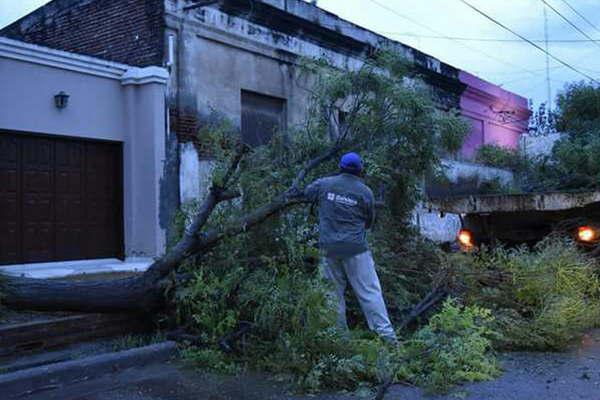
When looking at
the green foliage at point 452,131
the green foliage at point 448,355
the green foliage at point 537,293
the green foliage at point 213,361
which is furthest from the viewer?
the green foliage at point 452,131

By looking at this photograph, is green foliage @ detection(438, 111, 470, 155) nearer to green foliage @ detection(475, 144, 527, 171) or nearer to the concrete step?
the concrete step

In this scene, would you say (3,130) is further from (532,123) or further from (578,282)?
(532,123)

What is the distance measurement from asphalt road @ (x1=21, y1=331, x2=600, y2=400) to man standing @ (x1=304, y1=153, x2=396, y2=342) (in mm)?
1059

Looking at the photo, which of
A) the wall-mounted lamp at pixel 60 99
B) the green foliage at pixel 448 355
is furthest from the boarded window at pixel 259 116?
the green foliage at pixel 448 355

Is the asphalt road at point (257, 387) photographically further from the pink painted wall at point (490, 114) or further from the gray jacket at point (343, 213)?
the pink painted wall at point (490, 114)

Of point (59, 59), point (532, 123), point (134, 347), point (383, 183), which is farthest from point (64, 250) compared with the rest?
point (532, 123)

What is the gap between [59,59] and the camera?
10078 mm

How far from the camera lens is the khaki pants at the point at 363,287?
615 cm

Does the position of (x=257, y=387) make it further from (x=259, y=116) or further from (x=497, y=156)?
(x=497, y=156)

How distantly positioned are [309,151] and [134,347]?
2771mm

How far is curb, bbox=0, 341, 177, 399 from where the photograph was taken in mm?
5152

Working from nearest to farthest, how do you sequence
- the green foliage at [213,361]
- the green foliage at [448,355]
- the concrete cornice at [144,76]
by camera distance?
the green foliage at [448,355] < the green foliage at [213,361] < the concrete cornice at [144,76]

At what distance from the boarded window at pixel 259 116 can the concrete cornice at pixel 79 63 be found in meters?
2.13

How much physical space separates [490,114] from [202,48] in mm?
13926
